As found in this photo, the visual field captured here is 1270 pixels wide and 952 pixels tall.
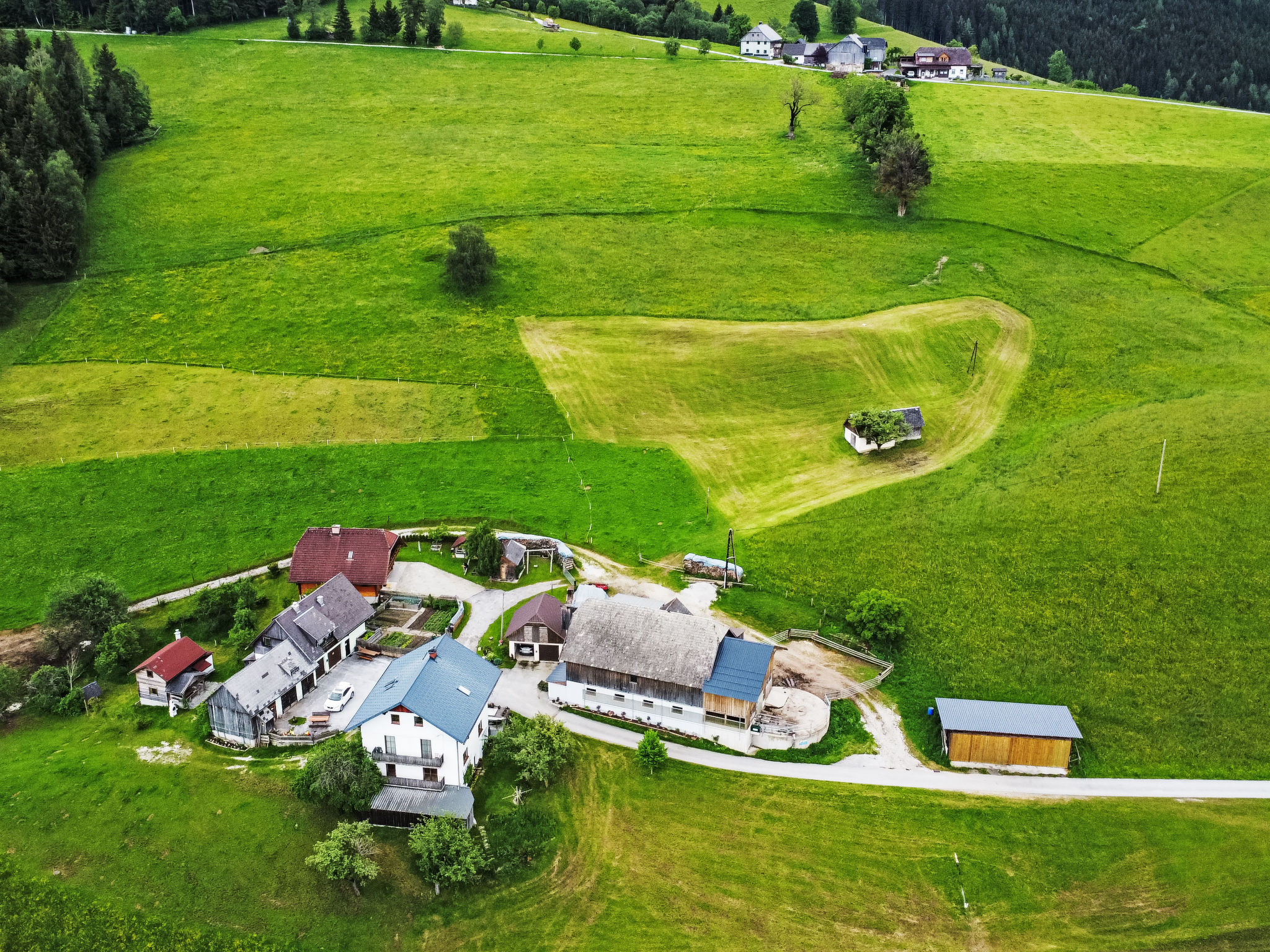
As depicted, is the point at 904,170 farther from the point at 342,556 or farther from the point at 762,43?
the point at 342,556

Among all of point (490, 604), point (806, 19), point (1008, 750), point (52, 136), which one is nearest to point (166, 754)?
point (490, 604)

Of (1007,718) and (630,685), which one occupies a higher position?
(1007,718)

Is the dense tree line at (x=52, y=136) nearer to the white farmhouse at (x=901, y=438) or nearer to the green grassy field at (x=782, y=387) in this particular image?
the green grassy field at (x=782, y=387)

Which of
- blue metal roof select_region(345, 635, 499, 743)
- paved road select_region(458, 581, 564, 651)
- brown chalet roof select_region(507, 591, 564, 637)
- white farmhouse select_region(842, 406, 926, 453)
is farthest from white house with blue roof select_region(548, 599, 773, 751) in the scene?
white farmhouse select_region(842, 406, 926, 453)

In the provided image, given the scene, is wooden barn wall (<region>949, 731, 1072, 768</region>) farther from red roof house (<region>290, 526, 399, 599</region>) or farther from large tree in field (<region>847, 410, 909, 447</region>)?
red roof house (<region>290, 526, 399, 599</region>)

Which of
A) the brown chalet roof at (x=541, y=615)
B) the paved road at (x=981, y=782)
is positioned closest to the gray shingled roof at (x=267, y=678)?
the brown chalet roof at (x=541, y=615)

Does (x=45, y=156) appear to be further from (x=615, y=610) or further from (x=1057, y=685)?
(x=1057, y=685)
